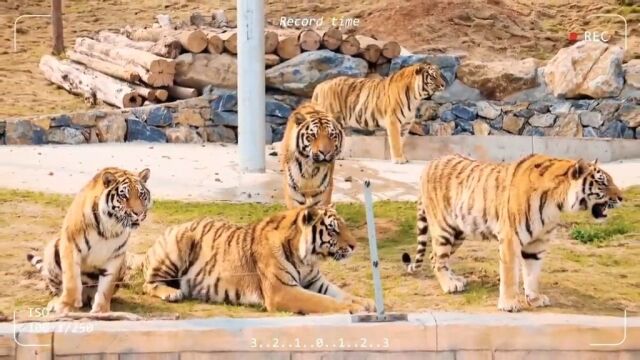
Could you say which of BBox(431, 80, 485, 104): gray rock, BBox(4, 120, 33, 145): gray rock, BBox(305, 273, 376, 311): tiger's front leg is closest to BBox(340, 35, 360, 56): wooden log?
BBox(431, 80, 485, 104): gray rock

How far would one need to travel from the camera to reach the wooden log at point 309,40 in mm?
13508

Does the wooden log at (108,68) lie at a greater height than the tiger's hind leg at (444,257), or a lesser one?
greater

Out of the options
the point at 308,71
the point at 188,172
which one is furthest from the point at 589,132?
the point at 188,172

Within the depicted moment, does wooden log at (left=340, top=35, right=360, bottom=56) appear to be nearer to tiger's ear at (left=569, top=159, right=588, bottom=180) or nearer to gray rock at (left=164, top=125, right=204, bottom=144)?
gray rock at (left=164, top=125, right=204, bottom=144)

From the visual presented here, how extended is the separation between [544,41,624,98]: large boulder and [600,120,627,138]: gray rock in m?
0.36

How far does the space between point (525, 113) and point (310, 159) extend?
16.6 feet

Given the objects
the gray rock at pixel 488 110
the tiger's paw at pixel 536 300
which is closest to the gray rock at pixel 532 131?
the gray rock at pixel 488 110

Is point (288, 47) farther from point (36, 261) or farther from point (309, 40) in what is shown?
Result: point (36, 261)

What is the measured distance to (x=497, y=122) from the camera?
520 inches

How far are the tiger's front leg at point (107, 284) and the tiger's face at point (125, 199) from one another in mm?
235

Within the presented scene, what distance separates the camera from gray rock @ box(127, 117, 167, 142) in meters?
12.7

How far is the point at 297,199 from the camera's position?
29.0 ft

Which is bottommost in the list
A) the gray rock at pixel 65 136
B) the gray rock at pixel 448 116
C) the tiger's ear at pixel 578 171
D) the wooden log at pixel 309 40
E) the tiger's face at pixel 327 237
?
the tiger's face at pixel 327 237

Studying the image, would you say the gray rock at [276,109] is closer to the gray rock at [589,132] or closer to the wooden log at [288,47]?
the wooden log at [288,47]
